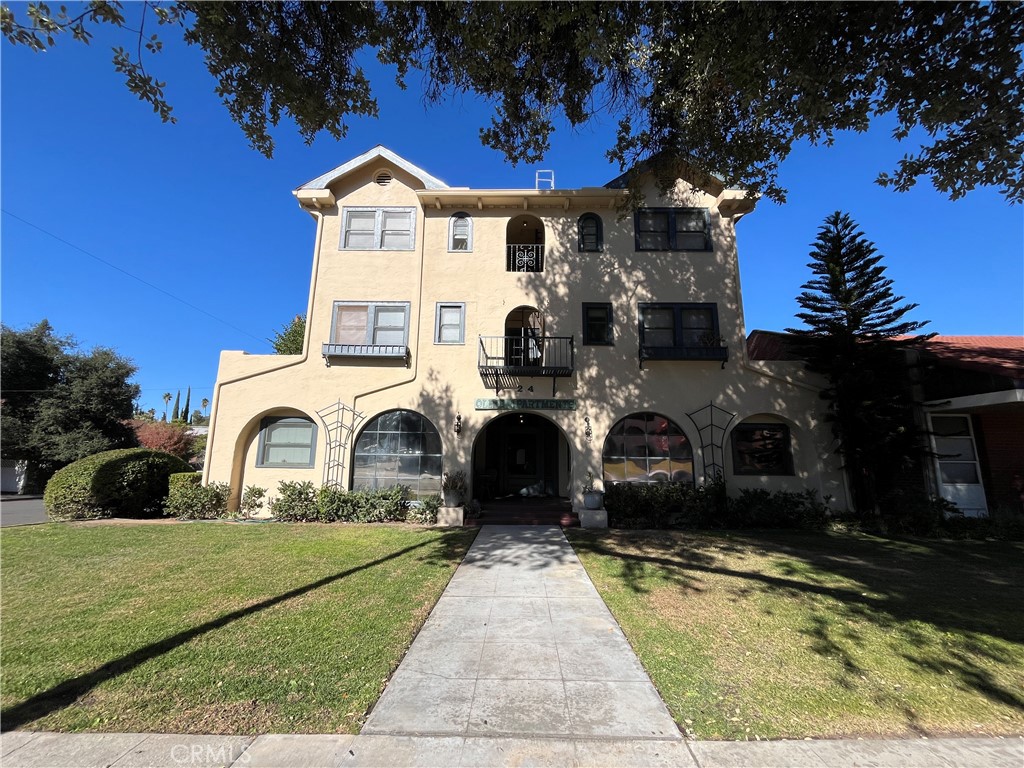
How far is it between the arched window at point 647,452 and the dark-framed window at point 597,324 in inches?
98.8

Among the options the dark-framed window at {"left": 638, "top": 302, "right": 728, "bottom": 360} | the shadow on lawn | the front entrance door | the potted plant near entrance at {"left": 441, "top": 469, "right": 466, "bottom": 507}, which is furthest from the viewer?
the dark-framed window at {"left": 638, "top": 302, "right": 728, "bottom": 360}

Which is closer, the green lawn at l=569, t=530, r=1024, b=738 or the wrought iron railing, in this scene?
the green lawn at l=569, t=530, r=1024, b=738

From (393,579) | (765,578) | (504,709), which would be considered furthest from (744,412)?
(504,709)

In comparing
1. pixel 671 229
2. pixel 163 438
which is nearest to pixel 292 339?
pixel 163 438

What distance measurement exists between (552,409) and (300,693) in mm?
9743

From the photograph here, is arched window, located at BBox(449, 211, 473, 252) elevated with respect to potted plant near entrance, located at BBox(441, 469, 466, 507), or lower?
elevated

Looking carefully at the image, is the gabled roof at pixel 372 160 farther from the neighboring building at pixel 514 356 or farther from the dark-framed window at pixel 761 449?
the dark-framed window at pixel 761 449

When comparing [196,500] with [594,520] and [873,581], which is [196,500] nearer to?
[594,520]

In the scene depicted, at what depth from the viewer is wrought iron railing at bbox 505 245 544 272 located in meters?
13.7

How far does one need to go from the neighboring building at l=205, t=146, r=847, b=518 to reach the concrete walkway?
8.29m

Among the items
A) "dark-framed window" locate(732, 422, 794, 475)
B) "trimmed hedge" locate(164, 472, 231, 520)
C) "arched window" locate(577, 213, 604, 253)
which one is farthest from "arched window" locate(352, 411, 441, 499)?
"dark-framed window" locate(732, 422, 794, 475)

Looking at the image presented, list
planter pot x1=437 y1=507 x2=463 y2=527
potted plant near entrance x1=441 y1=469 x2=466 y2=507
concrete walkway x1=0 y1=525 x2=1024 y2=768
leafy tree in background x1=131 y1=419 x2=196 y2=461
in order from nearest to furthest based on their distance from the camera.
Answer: concrete walkway x1=0 y1=525 x2=1024 y2=768
planter pot x1=437 y1=507 x2=463 y2=527
potted plant near entrance x1=441 y1=469 x2=466 y2=507
leafy tree in background x1=131 y1=419 x2=196 y2=461

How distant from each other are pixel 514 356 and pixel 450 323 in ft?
7.38

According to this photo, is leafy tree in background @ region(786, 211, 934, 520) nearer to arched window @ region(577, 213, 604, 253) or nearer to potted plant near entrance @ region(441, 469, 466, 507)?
arched window @ region(577, 213, 604, 253)
